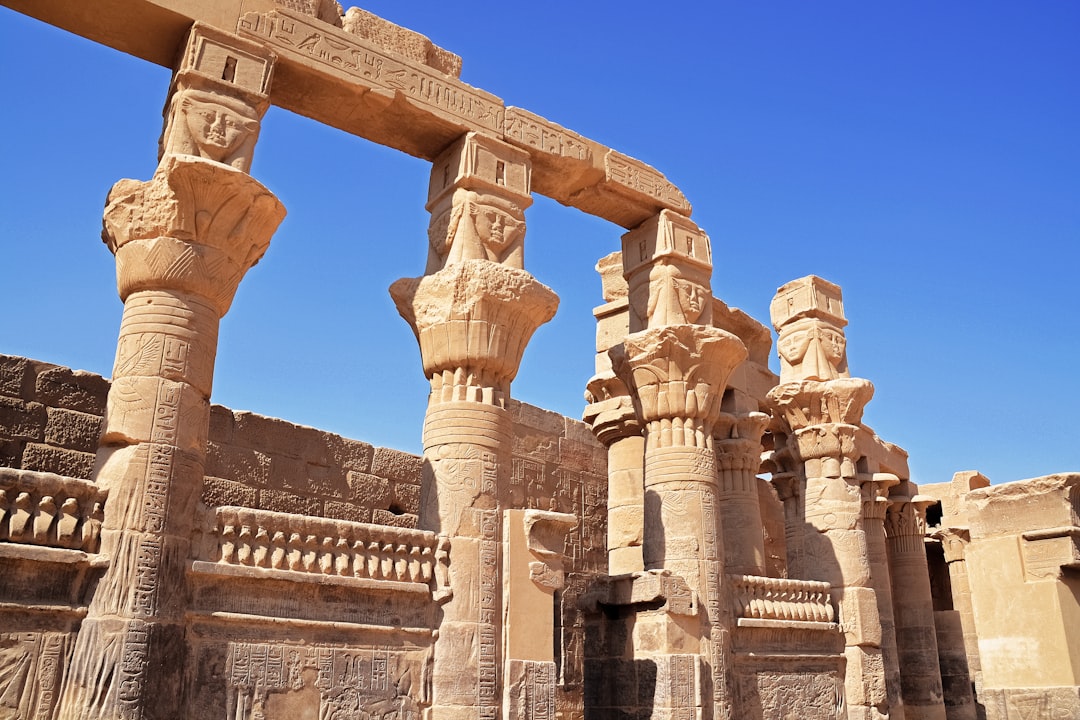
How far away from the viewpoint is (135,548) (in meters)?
5.60

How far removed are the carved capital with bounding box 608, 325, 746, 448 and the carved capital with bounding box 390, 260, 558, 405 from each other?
180cm

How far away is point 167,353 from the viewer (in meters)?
6.08

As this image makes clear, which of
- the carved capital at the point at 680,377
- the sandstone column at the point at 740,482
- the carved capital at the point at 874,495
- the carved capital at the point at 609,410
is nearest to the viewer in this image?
the carved capital at the point at 680,377

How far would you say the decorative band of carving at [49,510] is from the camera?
5.25m

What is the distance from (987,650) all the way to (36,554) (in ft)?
24.8

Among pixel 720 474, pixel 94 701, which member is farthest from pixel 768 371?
pixel 94 701

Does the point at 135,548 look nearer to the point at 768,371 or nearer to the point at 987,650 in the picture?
the point at 987,650

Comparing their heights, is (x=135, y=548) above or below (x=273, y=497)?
below

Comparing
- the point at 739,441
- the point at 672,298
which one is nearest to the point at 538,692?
the point at 672,298

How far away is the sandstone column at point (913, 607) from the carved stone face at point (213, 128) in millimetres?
12031

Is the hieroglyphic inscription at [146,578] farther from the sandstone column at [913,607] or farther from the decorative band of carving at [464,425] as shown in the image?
the sandstone column at [913,607]

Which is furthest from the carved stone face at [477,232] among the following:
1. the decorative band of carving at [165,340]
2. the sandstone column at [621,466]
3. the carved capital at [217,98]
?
the sandstone column at [621,466]

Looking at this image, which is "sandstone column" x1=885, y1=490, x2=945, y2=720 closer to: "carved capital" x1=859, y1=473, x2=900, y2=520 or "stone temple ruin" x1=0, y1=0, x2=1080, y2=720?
"carved capital" x1=859, y1=473, x2=900, y2=520

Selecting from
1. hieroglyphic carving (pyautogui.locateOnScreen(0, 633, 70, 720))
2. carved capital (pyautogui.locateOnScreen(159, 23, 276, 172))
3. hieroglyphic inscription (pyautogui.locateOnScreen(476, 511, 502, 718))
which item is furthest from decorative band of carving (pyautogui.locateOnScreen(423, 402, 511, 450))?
hieroglyphic carving (pyautogui.locateOnScreen(0, 633, 70, 720))
